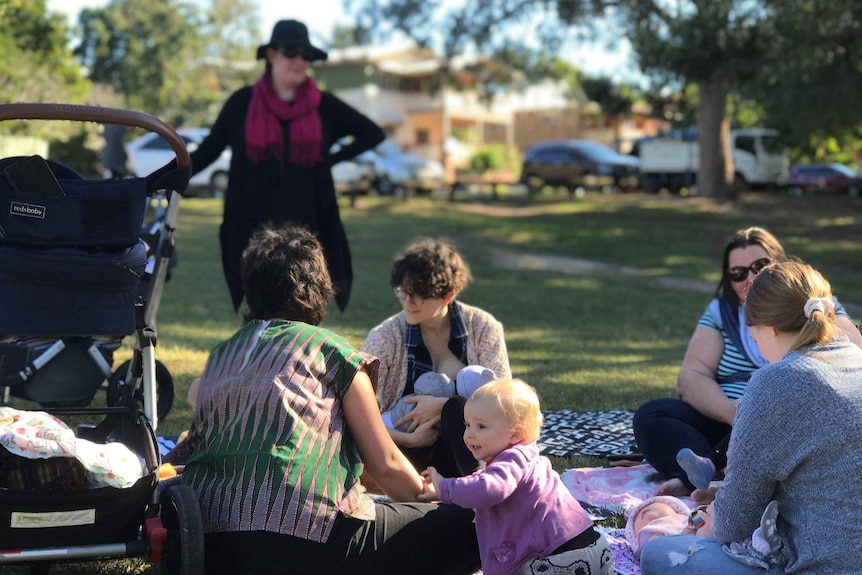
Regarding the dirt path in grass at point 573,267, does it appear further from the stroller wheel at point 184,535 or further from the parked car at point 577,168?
the parked car at point 577,168

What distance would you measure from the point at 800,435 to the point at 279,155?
365 cm

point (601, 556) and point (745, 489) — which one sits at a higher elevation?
point (745, 489)

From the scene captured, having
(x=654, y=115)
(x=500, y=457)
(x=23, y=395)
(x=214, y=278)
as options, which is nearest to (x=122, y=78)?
(x=654, y=115)

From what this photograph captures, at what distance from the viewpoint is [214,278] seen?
12773 millimetres

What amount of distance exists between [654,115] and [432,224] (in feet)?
28.5

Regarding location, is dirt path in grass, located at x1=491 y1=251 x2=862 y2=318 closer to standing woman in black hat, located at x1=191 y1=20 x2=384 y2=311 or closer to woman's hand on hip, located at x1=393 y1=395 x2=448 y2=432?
standing woman in black hat, located at x1=191 y1=20 x2=384 y2=311

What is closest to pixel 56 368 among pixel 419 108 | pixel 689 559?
pixel 689 559

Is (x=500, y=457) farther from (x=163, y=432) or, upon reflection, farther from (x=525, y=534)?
(x=163, y=432)

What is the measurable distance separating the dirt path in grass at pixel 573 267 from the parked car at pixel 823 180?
713 inches

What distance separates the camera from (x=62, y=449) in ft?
9.64

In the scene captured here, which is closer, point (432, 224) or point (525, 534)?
point (525, 534)

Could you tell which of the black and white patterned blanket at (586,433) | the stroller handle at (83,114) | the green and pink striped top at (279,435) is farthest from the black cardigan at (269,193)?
the green and pink striped top at (279,435)

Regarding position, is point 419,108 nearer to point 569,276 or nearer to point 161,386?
point 569,276

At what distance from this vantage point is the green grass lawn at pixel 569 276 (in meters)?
7.49
